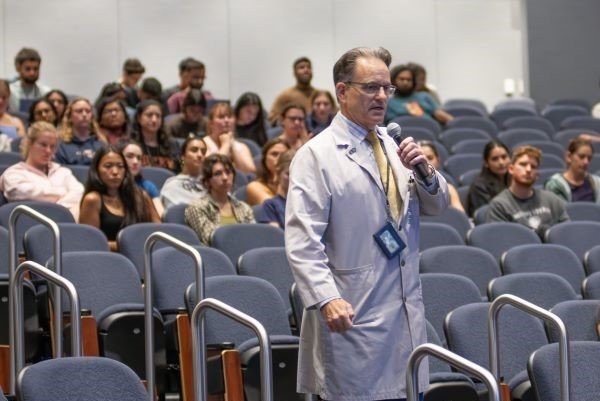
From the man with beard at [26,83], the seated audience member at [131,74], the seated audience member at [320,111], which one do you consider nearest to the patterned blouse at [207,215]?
the seated audience member at [320,111]

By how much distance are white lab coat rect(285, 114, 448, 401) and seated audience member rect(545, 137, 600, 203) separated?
16.5ft

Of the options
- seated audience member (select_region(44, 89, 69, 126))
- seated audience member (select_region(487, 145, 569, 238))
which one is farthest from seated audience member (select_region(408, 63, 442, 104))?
seated audience member (select_region(487, 145, 569, 238))

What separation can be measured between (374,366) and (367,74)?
2.71ft

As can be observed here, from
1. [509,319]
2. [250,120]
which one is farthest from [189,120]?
[509,319]

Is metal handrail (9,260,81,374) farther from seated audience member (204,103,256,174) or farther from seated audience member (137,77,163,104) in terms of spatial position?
seated audience member (137,77,163,104)

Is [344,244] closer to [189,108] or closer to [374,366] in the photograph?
[374,366]

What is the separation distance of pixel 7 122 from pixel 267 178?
2136 mm

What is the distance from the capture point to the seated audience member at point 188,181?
294 inches

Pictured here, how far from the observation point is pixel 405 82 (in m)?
11.2

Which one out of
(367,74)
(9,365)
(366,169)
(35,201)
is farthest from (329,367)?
(35,201)

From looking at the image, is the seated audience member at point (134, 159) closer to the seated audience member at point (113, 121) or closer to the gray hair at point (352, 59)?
the seated audience member at point (113, 121)

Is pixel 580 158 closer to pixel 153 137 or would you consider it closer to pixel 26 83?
pixel 153 137

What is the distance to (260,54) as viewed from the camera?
12.9 metres

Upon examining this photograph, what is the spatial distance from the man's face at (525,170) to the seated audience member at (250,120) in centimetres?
267
